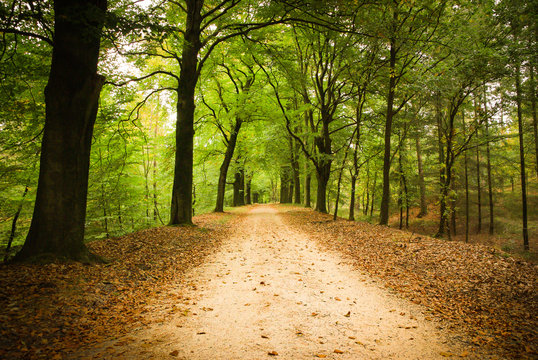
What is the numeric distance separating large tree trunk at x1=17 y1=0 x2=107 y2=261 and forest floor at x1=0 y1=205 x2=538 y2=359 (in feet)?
2.31

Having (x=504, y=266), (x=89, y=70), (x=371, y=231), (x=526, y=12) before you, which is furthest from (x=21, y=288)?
(x=526, y=12)

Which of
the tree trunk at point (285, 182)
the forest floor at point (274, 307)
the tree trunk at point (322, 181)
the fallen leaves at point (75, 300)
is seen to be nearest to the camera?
the fallen leaves at point (75, 300)

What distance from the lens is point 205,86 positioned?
18266 millimetres

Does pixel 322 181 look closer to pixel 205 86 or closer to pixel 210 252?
pixel 205 86

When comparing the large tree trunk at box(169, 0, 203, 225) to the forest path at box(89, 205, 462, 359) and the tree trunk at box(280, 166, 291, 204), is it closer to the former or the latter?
the forest path at box(89, 205, 462, 359)

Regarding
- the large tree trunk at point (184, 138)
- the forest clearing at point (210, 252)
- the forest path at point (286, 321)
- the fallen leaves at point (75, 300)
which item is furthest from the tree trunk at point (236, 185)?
the forest path at point (286, 321)

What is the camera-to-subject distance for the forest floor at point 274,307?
10.4ft

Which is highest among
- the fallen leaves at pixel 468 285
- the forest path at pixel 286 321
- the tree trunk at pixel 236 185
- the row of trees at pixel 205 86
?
the row of trees at pixel 205 86

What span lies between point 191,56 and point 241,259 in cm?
935

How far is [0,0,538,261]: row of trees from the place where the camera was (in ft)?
17.1

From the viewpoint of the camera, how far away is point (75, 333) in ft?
11.1

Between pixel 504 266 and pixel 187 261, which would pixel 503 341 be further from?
pixel 187 261

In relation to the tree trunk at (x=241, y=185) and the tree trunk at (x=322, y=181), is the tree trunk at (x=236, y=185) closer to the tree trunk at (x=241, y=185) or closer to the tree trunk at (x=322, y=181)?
the tree trunk at (x=241, y=185)

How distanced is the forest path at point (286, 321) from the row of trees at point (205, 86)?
10.5 feet
